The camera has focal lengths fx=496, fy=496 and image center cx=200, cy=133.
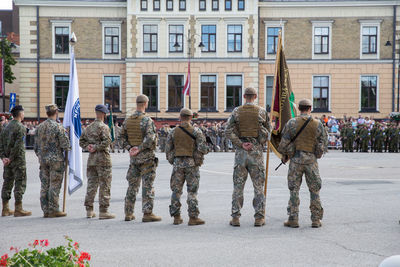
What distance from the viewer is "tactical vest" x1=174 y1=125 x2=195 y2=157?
28.5 ft

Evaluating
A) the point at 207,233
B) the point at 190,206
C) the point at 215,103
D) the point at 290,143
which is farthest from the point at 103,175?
the point at 215,103

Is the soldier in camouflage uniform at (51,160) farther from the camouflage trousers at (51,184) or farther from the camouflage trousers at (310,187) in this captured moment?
the camouflage trousers at (310,187)

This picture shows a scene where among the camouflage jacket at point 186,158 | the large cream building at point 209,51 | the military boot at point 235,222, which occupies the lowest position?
the military boot at point 235,222

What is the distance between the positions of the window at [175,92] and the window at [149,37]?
8.97ft

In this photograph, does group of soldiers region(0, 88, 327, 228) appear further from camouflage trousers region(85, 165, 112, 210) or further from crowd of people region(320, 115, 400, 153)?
crowd of people region(320, 115, 400, 153)

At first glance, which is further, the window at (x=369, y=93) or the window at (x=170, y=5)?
the window at (x=369, y=93)

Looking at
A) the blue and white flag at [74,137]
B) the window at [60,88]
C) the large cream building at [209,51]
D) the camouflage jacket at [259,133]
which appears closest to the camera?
the camouflage jacket at [259,133]

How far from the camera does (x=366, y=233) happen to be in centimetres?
769

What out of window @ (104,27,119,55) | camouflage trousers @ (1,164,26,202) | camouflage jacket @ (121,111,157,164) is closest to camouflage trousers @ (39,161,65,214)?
camouflage trousers @ (1,164,26,202)

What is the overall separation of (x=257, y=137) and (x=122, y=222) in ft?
9.19

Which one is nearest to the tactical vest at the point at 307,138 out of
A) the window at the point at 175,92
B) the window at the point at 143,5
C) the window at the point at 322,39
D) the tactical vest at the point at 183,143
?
the tactical vest at the point at 183,143

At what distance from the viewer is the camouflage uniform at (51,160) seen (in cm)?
931

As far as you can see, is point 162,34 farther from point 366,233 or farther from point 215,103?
point 366,233

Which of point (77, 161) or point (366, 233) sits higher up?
point (77, 161)
